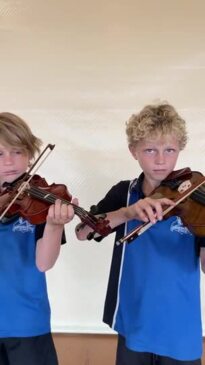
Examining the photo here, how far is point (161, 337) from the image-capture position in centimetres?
91

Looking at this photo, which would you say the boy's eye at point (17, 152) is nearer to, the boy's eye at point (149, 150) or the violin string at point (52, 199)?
the violin string at point (52, 199)

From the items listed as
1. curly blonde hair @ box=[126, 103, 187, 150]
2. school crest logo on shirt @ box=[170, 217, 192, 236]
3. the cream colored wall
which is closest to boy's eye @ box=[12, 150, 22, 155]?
curly blonde hair @ box=[126, 103, 187, 150]

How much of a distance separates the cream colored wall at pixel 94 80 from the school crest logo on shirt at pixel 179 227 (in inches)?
31.3

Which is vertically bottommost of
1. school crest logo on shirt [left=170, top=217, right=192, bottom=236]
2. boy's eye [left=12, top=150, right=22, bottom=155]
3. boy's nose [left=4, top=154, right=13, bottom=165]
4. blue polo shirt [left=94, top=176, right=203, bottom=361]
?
blue polo shirt [left=94, top=176, right=203, bottom=361]

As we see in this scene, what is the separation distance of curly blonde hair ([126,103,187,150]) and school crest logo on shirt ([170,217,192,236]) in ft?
0.61

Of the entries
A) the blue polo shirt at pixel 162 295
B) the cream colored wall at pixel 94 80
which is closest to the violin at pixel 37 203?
the blue polo shirt at pixel 162 295

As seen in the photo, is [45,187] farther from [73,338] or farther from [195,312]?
[73,338]

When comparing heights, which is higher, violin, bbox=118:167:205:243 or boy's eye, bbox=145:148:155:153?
boy's eye, bbox=145:148:155:153

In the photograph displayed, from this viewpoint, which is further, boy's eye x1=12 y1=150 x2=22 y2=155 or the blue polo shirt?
boy's eye x1=12 y1=150 x2=22 y2=155

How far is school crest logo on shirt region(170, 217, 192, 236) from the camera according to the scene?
0.94 m

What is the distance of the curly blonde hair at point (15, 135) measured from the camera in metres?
1.02

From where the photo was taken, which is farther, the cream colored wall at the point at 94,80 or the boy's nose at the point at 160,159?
the cream colored wall at the point at 94,80

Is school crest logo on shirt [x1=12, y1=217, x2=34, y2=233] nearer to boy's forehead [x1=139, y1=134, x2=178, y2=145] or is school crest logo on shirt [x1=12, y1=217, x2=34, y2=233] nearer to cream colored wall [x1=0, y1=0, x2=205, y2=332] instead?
boy's forehead [x1=139, y1=134, x2=178, y2=145]

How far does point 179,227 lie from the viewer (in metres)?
0.95
